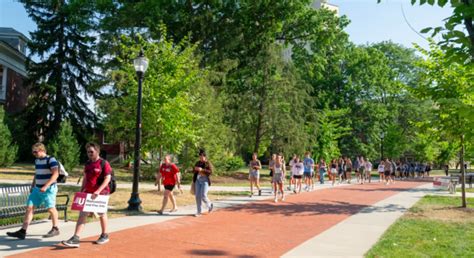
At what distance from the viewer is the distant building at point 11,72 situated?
37.5m

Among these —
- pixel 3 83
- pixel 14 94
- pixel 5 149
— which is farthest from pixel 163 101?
pixel 14 94

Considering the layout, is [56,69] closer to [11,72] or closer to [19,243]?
[11,72]

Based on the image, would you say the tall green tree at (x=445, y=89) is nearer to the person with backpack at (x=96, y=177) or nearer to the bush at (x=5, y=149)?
the person with backpack at (x=96, y=177)

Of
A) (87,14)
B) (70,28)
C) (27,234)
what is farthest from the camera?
(70,28)

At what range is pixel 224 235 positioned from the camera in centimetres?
877

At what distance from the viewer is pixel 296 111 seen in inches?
1257

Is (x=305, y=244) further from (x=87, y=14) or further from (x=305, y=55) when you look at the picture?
(x=305, y=55)

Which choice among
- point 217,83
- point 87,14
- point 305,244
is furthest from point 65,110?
point 305,244

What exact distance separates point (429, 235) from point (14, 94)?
4016 centimetres

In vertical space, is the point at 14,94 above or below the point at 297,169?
above

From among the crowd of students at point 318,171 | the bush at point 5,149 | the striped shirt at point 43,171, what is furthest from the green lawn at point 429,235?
A: the bush at point 5,149

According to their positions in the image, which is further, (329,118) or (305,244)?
(329,118)

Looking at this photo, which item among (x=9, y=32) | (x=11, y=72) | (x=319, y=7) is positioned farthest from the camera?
(x=319, y=7)

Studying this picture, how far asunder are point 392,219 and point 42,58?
29556 millimetres
